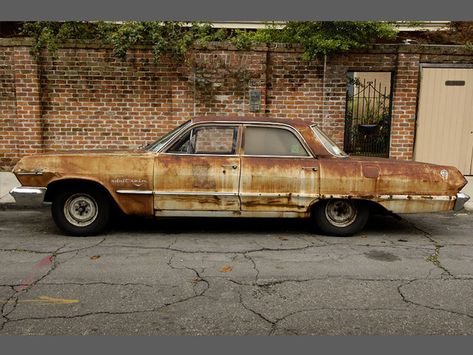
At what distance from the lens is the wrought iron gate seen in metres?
10.9

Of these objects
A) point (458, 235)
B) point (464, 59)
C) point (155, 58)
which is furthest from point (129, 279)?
point (464, 59)

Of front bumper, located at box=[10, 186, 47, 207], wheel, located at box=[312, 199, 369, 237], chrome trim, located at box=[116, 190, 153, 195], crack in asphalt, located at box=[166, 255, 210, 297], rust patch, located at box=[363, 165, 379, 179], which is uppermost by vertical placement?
rust patch, located at box=[363, 165, 379, 179]

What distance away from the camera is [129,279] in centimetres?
459

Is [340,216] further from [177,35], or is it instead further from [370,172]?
[177,35]

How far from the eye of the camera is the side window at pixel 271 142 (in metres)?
6.23

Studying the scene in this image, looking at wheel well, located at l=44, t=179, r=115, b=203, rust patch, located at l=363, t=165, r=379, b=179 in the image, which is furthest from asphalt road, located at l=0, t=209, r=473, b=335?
rust patch, located at l=363, t=165, r=379, b=179

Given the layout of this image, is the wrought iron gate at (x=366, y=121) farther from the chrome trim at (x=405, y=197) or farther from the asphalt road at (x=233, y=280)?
the chrome trim at (x=405, y=197)

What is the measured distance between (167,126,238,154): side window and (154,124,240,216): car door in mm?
13

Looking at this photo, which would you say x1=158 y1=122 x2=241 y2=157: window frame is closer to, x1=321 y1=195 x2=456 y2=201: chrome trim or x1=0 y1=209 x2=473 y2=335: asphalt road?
x1=0 y1=209 x2=473 y2=335: asphalt road

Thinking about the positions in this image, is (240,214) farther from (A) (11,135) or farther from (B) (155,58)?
(A) (11,135)

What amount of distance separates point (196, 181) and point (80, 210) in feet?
5.16

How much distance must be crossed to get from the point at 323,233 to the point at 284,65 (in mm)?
4954

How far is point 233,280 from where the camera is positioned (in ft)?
15.1

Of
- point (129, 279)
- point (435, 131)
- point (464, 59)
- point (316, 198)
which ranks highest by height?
point (464, 59)
